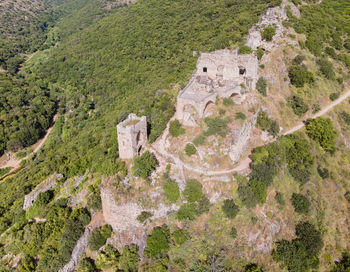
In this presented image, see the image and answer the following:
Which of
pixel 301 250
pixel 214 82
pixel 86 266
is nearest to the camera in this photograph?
pixel 86 266

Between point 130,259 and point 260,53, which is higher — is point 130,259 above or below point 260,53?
below

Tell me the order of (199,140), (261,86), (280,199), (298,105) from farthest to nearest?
(298,105) < (261,86) < (280,199) < (199,140)

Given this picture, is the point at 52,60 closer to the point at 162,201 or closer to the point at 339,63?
the point at 162,201

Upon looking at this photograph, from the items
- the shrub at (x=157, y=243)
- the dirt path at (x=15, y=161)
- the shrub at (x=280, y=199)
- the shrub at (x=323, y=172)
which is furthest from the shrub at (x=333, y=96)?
the dirt path at (x=15, y=161)

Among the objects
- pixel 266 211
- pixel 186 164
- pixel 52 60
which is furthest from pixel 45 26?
pixel 266 211

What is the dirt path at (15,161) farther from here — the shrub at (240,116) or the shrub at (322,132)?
the shrub at (322,132)

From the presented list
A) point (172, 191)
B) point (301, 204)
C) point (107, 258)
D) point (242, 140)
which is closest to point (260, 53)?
point (242, 140)

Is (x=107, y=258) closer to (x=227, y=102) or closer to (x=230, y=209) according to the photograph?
(x=230, y=209)

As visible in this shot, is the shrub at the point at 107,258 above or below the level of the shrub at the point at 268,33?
below
